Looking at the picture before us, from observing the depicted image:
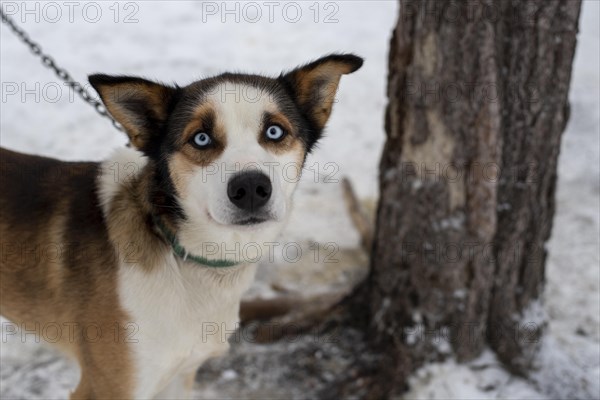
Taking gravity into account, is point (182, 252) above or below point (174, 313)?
above

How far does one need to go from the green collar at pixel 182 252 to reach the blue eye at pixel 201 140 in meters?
0.35

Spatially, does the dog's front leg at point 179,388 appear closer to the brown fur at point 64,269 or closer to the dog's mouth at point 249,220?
the brown fur at point 64,269

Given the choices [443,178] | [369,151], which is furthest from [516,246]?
[369,151]

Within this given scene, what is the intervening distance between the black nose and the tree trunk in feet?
3.77

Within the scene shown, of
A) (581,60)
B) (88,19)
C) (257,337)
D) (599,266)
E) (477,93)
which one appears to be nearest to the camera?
(477,93)

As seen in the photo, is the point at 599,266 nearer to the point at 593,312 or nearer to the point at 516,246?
the point at 593,312

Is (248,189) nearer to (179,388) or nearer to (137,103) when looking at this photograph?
(137,103)

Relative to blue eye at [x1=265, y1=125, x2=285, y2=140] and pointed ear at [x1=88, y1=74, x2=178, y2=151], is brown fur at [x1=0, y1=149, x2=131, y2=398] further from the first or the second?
blue eye at [x1=265, y1=125, x2=285, y2=140]

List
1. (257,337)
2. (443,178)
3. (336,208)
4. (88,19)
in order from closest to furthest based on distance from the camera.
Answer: (443,178) < (257,337) < (336,208) < (88,19)

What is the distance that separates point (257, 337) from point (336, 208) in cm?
161

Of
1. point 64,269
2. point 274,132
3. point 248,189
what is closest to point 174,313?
point 64,269

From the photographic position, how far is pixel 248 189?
79.0 inches

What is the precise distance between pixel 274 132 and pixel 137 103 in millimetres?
511

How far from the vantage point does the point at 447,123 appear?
2857 millimetres
